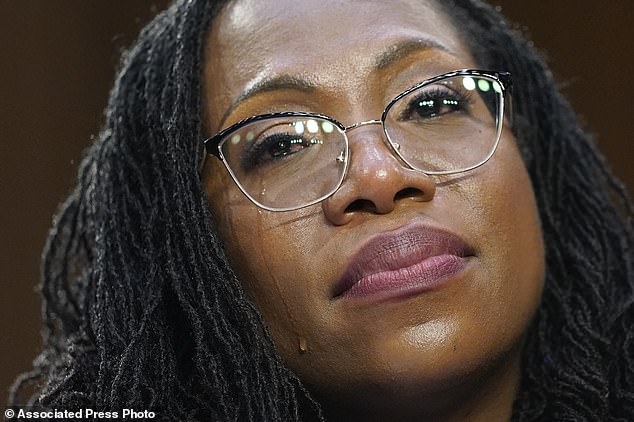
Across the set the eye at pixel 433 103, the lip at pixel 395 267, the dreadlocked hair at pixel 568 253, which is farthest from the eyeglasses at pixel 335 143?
the dreadlocked hair at pixel 568 253

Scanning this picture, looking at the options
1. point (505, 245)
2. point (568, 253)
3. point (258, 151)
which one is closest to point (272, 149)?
point (258, 151)

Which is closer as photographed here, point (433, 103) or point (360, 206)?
point (360, 206)

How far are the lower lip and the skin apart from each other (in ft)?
0.05

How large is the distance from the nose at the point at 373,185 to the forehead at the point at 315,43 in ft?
0.37

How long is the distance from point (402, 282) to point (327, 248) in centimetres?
12

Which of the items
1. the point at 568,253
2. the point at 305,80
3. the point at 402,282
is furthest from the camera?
the point at 568,253

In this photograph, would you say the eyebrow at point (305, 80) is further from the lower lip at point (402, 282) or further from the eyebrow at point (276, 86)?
the lower lip at point (402, 282)

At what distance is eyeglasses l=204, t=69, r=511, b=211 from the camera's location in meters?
1.42

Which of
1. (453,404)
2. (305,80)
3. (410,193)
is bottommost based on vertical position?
(453,404)

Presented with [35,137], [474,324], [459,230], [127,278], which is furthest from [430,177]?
[35,137]

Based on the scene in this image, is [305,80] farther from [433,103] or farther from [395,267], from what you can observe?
[395,267]

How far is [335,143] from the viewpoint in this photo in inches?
56.1

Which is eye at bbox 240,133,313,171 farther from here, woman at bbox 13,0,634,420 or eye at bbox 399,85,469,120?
eye at bbox 399,85,469,120

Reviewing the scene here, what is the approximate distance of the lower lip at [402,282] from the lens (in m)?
1.33
